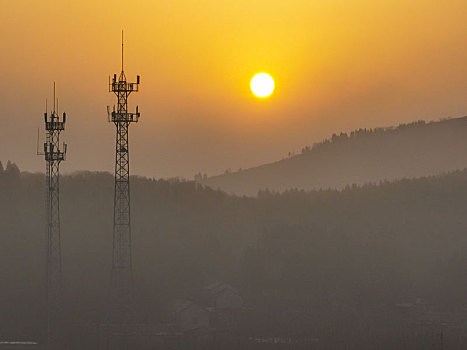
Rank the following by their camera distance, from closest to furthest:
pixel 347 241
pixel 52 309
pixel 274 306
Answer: pixel 52 309
pixel 274 306
pixel 347 241

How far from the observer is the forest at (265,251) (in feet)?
294

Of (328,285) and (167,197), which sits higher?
(167,197)

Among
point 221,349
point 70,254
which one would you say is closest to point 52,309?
point 221,349

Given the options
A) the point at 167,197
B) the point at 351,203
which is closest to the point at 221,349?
the point at 167,197

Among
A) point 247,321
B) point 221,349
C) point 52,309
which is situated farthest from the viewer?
point 247,321

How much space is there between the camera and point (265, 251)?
4232 inches

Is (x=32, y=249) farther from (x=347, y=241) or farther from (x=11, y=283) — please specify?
(x=347, y=241)

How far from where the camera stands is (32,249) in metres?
104

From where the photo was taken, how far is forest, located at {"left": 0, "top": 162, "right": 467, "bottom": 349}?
294 feet

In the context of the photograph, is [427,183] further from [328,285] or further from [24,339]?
[24,339]

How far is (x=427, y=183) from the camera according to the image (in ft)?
462

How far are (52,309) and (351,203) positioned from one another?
62.8 m

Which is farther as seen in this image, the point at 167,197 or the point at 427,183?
the point at 427,183

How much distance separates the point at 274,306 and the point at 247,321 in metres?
6.70
